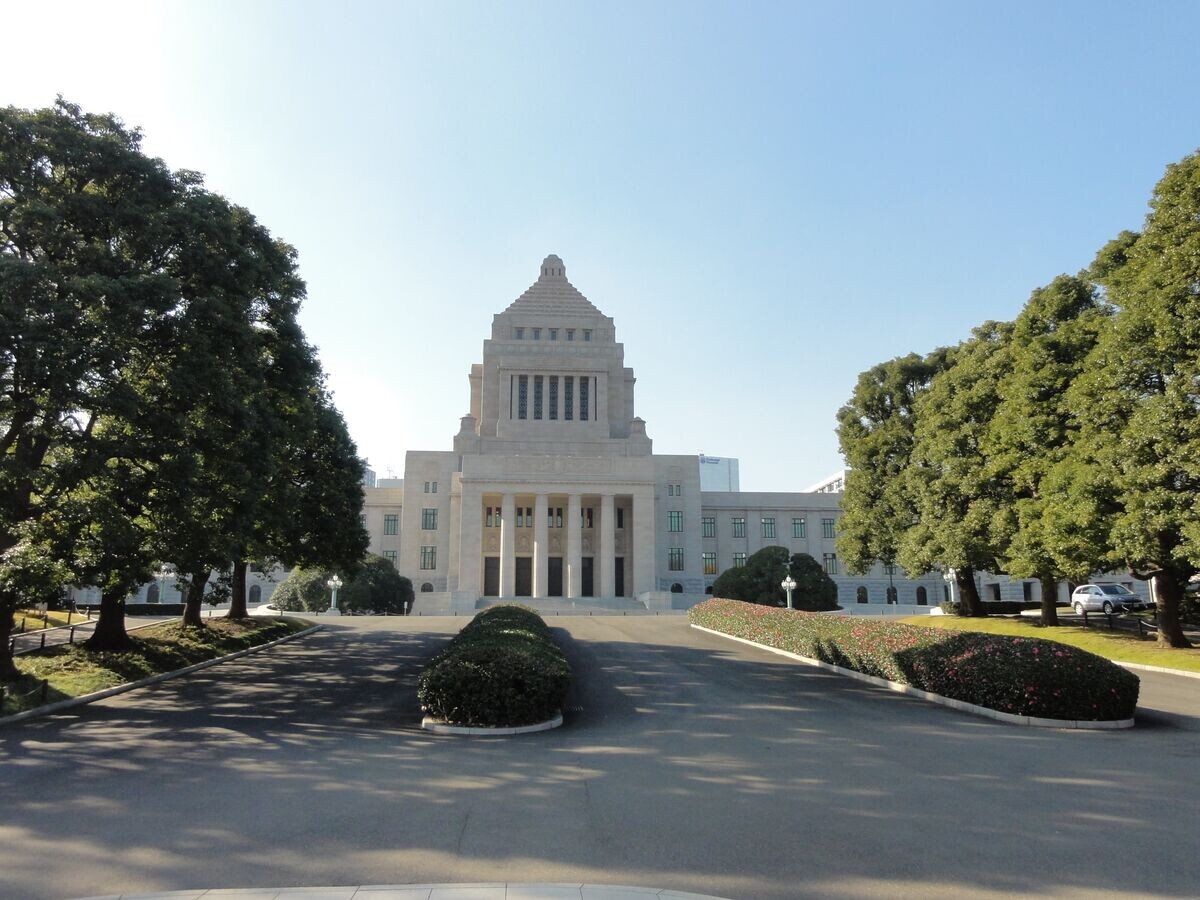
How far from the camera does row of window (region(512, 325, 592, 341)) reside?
249ft

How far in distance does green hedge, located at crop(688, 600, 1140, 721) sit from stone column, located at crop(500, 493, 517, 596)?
41564 mm

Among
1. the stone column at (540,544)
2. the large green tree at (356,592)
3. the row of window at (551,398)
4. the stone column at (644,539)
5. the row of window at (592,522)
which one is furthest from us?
the row of window at (551,398)

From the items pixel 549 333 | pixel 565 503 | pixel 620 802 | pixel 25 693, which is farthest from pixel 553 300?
pixel 620 802

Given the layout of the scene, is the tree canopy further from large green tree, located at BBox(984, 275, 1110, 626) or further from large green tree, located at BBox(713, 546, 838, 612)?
large green tree, located at BBox(713, 546, 838, 612)

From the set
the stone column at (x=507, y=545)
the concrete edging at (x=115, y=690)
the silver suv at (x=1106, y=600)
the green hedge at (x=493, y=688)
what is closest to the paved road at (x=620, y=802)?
the concrete edging at (x=115, y=690)

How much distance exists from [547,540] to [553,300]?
27619 millimetres

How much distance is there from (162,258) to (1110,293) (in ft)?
87.7

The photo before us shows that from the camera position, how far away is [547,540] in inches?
2457

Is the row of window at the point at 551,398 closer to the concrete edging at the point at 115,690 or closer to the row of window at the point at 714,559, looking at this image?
the row of window at the point at 714,559

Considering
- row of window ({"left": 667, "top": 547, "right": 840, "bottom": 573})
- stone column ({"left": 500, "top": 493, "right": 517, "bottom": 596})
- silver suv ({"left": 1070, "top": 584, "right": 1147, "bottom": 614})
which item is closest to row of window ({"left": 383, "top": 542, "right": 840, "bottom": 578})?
row of window ({"left": 667, "top": 547, "right": 840, "bottom": 573})

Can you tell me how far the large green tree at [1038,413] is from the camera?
1062 inches

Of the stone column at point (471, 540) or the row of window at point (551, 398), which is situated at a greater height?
the row of window at point (551, 398)

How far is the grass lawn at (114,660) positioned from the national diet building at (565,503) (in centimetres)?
3028

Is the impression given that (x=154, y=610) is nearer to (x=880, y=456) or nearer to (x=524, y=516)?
(x=524, y=516)
